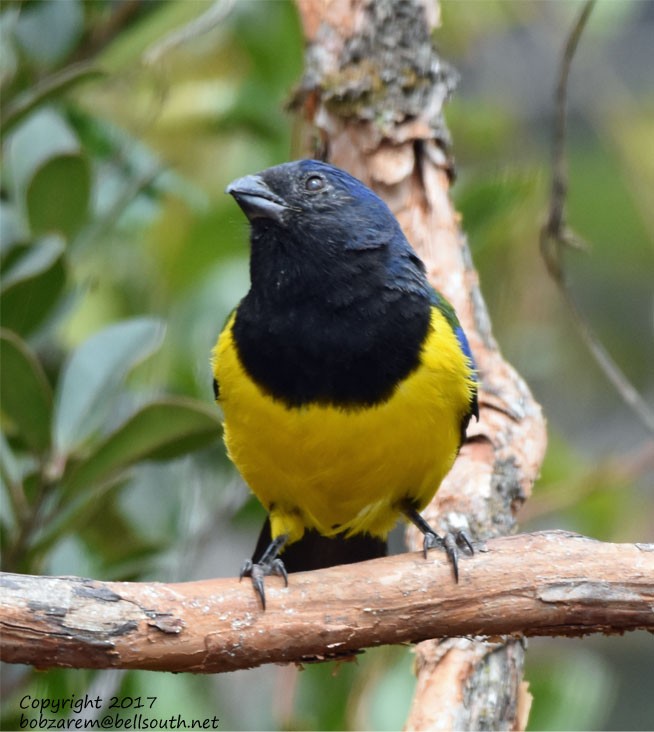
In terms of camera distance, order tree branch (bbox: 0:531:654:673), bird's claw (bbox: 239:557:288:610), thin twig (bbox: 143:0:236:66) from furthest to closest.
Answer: thin twig (bbox: 143:0:236:66) → bird's claw (bbox: 239:557:288:610) → tree branch (bbox: 0:531:654:673)

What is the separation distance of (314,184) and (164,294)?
1.43 m

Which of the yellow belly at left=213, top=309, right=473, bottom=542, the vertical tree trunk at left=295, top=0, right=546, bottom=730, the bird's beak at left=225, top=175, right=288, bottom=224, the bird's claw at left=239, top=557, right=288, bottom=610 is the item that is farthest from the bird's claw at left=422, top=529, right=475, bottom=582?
the bird's beak at left=225, top=175, right=288, bottom=224

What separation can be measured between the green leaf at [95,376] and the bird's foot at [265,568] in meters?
0.74

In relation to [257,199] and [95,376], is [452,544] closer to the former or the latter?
[257,199]

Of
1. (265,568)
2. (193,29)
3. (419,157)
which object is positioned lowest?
(265,568)

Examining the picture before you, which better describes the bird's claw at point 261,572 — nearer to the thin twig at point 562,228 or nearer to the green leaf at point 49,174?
the green leaf at point 49,174

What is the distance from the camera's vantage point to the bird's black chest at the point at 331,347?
3.46 metres

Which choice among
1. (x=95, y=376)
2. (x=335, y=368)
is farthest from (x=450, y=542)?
(x=95, y=376)

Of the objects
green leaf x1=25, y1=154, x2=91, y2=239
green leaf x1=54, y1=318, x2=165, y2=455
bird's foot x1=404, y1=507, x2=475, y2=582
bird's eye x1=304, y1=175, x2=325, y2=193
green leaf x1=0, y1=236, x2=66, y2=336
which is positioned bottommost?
bird's foot x1=404, y1=507, x2=475, y2=582

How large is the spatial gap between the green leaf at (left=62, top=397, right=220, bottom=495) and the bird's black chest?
0.26 metres

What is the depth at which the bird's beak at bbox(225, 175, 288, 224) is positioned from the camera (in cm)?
366

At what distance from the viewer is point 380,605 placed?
2.93 metres

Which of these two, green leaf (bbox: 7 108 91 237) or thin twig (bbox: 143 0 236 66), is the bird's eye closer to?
green leaf (bbox: 7 108 91 237)

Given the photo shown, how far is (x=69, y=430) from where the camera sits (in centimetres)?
389
